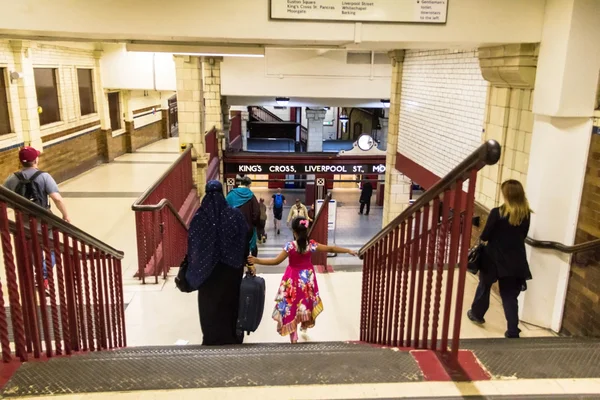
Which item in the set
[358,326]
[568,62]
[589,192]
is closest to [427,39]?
[568,62]

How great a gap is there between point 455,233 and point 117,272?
2715 millimetres

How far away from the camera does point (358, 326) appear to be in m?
4.14

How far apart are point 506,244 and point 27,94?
8.42m

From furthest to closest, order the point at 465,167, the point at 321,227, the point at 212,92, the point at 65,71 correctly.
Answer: the point at 212,92, the point at 65,71, the point at 321,227, the point at 465,167

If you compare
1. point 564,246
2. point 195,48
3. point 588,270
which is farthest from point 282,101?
point 588,270

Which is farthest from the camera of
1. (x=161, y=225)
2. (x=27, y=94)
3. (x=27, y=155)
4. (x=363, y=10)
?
(x=27, y=94)

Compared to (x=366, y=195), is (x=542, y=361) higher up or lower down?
higher up

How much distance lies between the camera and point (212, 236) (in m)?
2.75

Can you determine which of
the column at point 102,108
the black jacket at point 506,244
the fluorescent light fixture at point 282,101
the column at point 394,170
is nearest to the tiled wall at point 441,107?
the column at point 394,170

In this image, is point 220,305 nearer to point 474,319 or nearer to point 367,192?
point 474,319

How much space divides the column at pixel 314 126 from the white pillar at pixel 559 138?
13.7 m

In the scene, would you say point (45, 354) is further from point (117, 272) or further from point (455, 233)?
point (455, 233)

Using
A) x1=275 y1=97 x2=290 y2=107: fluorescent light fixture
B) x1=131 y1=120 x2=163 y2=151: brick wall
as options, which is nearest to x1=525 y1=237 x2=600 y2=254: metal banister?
x1=275 y1=97 x2=290 y2=107: fluorescent light fixture

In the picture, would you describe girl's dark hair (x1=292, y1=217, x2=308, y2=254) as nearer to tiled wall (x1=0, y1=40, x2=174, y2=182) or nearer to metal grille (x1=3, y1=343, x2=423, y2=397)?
metal grille (x1=3, y1=343, x2=423, y2=397)
